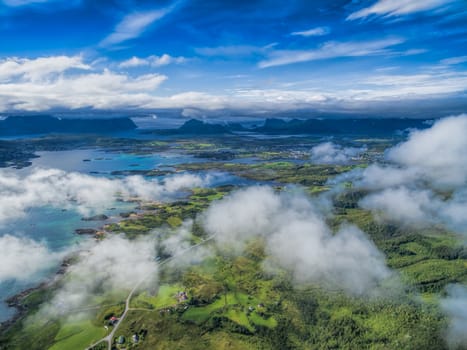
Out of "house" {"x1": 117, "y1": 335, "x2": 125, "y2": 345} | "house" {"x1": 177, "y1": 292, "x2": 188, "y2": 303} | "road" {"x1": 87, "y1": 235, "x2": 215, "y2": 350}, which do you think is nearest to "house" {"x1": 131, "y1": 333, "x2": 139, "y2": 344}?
"house" {"x1": 117, "y1": 335, "x2": 125, "y2": 345}

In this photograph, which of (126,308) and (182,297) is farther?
(182,297)

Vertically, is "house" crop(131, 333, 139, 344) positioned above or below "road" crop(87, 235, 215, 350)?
below

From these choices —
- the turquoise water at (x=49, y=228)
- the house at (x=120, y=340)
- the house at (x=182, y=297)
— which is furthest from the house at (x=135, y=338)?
the turquoise water at (x=49, y=228)

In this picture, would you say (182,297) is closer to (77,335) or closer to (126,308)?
(126,308)

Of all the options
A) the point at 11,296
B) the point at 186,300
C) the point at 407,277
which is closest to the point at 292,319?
the point at 186,300

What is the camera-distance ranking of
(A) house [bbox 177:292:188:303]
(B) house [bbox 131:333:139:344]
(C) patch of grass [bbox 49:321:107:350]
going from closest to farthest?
1. (C) patch of grass [bbox 49:321:107:350]
2. (B) house [bbox 131:333:139:344]
3. (A) house [bbox 177:292:188:303]

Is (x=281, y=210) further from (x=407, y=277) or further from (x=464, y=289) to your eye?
(x=464, y=289)

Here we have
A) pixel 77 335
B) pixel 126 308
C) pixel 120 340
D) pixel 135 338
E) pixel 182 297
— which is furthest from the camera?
pixel 182 297

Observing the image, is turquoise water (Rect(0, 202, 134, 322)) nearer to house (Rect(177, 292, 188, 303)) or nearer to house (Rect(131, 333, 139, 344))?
house (Rect(131, 333, 139, 344))

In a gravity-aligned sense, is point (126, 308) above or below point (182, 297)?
above

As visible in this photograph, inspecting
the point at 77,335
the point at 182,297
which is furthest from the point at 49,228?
the point at 182,297

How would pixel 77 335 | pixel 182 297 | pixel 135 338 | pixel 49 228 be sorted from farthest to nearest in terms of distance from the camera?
pixel 49 228, pixel 182 297, pixel 77 335, pixel 135 338
